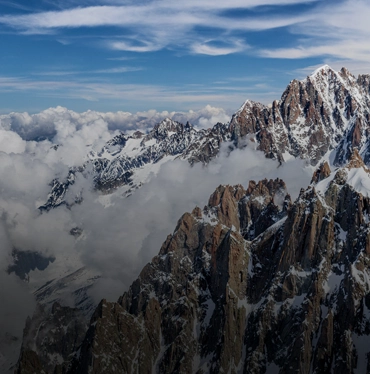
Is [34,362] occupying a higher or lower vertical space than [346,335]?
lower

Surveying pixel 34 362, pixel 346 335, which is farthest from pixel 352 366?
pixel 34 362

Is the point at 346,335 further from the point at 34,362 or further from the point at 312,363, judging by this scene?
the point at 34,362

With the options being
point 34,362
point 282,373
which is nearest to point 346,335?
point 282,373

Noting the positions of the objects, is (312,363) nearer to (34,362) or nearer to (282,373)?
(282,373)

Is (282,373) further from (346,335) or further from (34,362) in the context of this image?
(34,362)

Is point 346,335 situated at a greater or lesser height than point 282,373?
greater

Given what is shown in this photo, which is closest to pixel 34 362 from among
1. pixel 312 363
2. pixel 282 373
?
pixel 282 373
